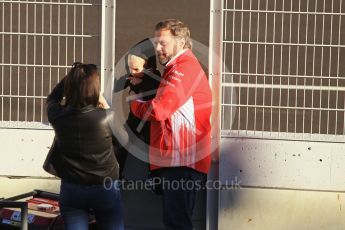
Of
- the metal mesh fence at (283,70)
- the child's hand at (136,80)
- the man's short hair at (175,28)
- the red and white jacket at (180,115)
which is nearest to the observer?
the red and white jacket at (180,115)

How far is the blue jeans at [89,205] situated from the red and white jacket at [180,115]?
542 mm

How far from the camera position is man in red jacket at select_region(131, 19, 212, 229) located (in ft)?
16.5

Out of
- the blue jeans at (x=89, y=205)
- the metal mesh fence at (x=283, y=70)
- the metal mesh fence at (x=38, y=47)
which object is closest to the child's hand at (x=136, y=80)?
the metal mesh fence at (x=38, y=47)

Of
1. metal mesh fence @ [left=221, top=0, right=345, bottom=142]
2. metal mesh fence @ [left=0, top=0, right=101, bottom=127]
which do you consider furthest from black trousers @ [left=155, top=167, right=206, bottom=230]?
metal mesh fence @ [left=0, top=0, right=101, bottom=127]

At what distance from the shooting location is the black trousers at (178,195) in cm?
504

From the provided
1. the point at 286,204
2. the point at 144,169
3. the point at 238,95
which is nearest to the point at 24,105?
the point at 144,169

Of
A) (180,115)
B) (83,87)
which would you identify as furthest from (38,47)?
(83,87)

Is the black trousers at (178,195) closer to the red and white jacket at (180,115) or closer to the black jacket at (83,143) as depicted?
the red and white jacket at (180,115)

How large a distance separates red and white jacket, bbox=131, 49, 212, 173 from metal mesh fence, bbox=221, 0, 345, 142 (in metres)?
1.18

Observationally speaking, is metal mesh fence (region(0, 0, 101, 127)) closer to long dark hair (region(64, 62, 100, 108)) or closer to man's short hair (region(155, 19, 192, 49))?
man's short hair (region(155, 19, 192, 49))

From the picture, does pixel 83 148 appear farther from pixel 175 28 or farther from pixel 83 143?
pixel 175 28

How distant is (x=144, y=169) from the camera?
21.2 ft

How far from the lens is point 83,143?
4613 millimetres

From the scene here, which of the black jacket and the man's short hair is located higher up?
the man's short hair
